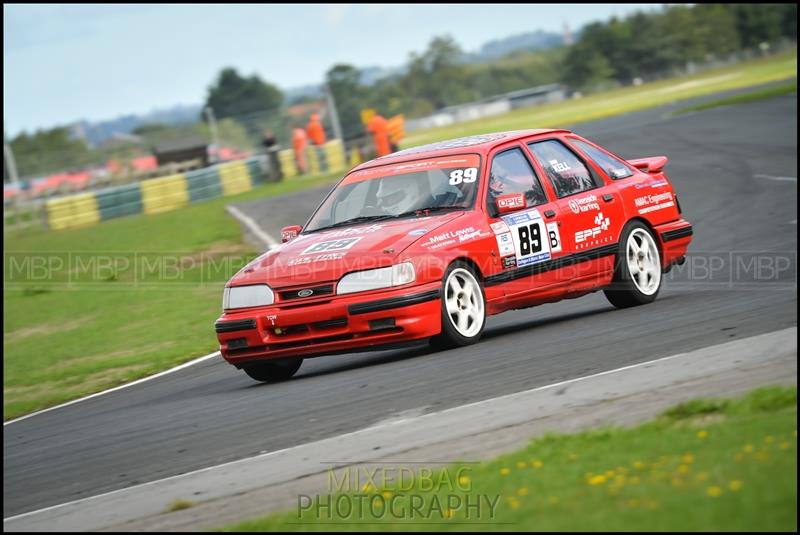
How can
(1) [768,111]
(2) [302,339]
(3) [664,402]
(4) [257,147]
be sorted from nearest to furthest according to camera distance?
1. (3) [664,402]
2. (2) [302,339]
3. (1) [768,111]
4. (4) [257,147]

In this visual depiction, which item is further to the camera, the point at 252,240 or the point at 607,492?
the point at 252,240

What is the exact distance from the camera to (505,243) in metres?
9.23

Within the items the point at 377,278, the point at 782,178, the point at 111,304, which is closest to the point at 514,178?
the point at 377,278

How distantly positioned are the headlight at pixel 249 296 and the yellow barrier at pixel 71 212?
26972 mm

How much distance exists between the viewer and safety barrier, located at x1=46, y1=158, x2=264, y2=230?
35062 mm

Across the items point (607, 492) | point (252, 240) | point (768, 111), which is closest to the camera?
point (607, 492)

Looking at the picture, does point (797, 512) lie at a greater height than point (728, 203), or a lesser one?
greater

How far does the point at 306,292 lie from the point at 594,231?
2611 millimetres

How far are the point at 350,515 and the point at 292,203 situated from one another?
69.9 ft

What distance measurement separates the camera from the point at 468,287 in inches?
348

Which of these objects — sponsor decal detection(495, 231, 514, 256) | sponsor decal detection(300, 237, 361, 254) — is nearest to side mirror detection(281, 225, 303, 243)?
sponsor decal detection(300, 237, 361, 254)

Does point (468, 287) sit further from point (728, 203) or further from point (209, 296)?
point (728, 203)

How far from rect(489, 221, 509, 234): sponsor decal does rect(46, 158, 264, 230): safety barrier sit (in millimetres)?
26974

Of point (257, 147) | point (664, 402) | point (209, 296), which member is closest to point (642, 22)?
point (257, 147)
